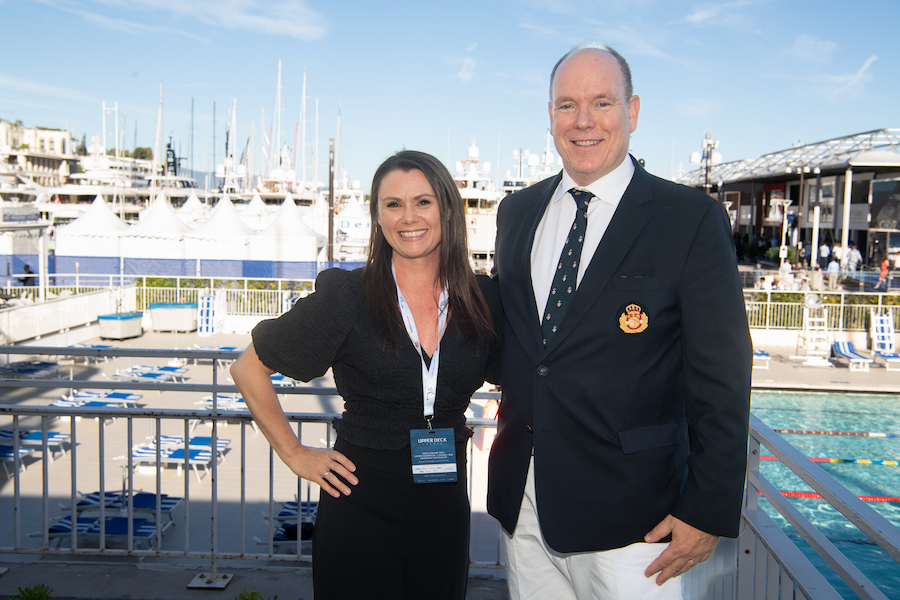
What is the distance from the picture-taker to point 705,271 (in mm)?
1757

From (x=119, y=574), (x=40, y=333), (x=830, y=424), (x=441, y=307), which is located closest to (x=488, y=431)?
(x=119, y=574)

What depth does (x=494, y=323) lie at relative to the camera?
2.21 metres

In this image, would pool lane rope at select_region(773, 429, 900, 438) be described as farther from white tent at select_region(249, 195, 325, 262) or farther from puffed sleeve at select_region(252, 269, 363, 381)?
white tent at select_region(249, 195, 325, 262)

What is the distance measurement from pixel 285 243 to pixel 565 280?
23142 millimetres

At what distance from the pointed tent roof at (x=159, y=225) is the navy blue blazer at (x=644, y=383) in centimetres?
2456

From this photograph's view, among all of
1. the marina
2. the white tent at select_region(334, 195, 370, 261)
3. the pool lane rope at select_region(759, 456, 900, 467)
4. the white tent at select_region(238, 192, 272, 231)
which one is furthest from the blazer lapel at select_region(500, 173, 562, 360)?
the white tent at select_region(238, 192, 272, 231)

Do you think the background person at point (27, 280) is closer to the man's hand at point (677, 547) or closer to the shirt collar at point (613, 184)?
the shirt collar at point (613, 184)

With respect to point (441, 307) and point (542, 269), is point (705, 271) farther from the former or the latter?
point (441, 307)

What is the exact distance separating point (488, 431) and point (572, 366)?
512 cm

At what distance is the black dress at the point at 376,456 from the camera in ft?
6.67

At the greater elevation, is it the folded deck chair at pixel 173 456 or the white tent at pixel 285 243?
the white tent at pixel 285 243

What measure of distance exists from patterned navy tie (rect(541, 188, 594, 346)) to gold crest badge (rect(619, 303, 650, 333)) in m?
0.16

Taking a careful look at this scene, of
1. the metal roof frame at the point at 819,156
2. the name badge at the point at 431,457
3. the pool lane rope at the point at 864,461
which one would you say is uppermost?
the metal roof frame at the point at 819,156

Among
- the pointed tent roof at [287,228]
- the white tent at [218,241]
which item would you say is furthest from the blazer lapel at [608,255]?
the white tent at [218,241]
